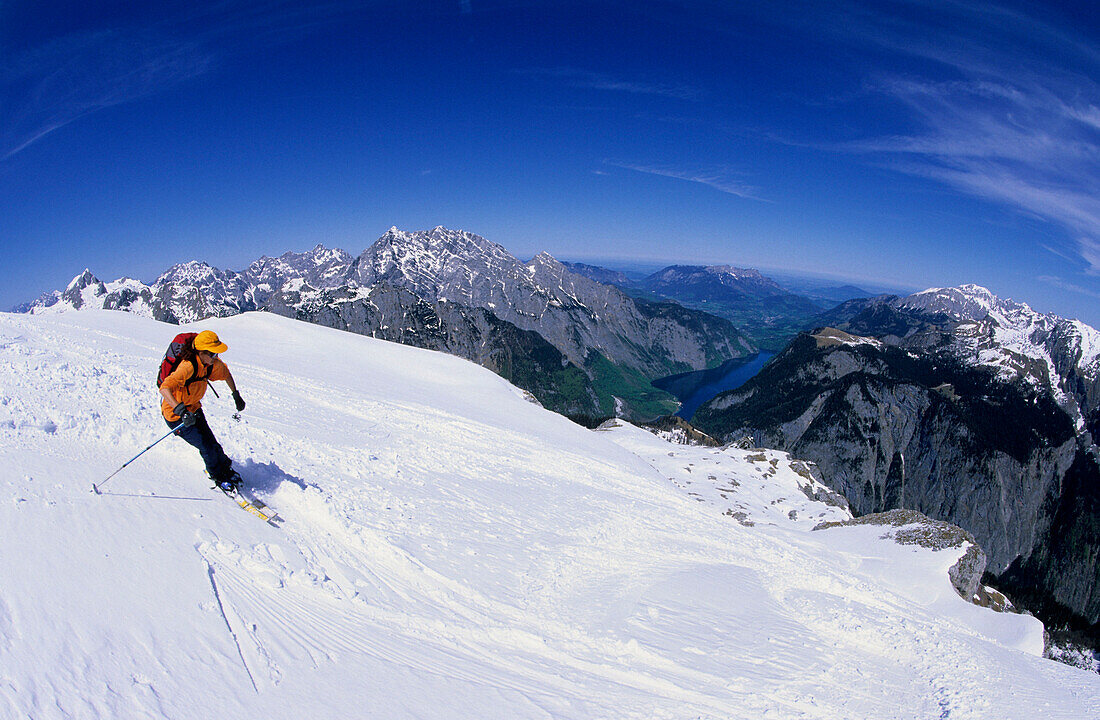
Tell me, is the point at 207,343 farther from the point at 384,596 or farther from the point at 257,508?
the point at 384,596

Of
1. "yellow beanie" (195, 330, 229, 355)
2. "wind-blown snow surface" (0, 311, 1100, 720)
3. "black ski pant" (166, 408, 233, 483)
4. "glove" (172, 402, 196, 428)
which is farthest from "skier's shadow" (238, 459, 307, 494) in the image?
"yellow beanie" (195, 330, 229, 355)

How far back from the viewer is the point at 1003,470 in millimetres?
154625

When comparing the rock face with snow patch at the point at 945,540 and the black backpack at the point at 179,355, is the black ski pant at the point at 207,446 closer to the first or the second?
the black backpack at the point at 179,355

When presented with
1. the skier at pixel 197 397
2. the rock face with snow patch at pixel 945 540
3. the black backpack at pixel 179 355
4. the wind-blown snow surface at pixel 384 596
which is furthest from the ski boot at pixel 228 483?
the rock face with snow patch at pixel 945 540

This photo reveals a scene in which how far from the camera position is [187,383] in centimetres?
855

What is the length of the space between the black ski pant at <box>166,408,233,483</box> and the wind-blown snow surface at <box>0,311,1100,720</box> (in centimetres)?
48

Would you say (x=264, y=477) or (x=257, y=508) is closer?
(x=257, y=508)

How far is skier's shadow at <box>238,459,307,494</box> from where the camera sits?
973cm

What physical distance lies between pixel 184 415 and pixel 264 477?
2386mm

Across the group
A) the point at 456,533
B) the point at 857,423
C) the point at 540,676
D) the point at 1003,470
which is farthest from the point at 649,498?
the point at 1003,470

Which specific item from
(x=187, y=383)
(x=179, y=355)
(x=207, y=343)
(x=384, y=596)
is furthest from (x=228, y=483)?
(x=384, y=596)

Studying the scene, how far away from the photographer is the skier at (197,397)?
829 cm

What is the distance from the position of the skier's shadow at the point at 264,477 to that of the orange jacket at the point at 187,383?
198 centimetres

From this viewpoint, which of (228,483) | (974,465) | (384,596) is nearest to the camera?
(384,596)
